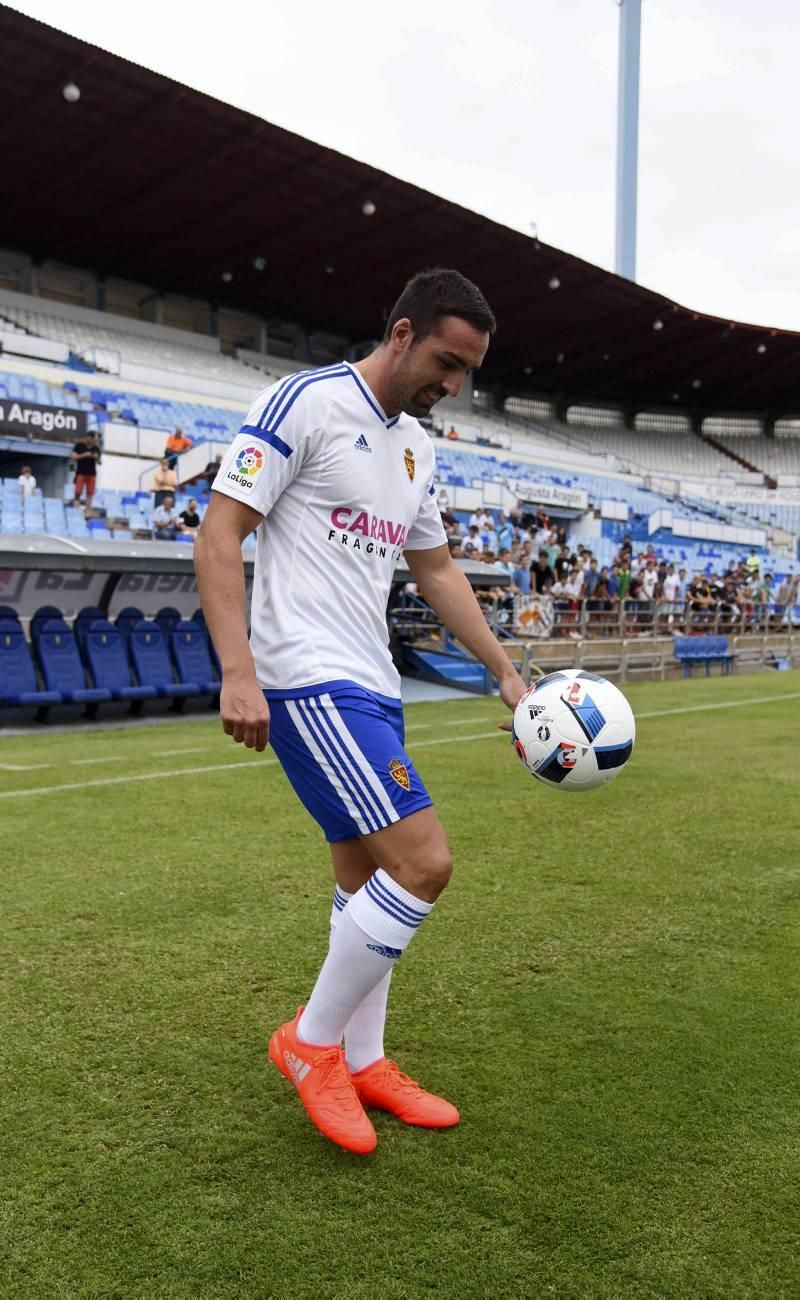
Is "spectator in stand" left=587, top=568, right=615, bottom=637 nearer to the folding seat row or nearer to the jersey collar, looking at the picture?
the folding seat row

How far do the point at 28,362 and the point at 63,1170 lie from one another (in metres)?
24.0

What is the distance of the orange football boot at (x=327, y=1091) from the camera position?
8.45 ft

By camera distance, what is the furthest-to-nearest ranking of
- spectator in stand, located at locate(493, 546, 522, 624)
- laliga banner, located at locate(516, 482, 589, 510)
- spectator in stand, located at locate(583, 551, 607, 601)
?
1. laliga banner, located at locate(516, 482, 589, 510)
2. spectator in stand, located at locate(583, 551, 607, 601)
3. spectator in stand, located at locate(493, 546, 522, 624)

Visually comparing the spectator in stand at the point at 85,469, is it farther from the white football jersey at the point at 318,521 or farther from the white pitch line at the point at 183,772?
the white football jersey at the point at 318,521

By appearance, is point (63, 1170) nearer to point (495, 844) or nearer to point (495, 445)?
point (495, 844)

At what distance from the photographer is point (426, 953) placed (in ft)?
13.4

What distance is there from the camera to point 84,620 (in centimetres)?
1219

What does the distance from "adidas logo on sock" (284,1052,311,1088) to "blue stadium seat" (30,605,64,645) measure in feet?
31.8

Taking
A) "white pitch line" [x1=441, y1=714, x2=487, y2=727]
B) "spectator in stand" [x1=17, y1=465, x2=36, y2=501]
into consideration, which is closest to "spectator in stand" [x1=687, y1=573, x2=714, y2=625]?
"white pitch line" [x1=441, y1=714, x2=487, y2=727]

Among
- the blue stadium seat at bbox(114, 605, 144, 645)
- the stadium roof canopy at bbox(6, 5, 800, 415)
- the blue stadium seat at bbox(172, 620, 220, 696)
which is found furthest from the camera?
the stadium roof canopy at bbox(6, 5, 800, 415)

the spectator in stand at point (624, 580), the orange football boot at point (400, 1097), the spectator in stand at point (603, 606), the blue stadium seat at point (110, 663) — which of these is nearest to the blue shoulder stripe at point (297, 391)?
the orange football boot at point (400, 1097)

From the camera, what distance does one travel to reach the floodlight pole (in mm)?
41531

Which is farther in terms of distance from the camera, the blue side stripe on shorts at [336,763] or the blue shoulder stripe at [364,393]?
the blue shoulder stripe at [364,393]

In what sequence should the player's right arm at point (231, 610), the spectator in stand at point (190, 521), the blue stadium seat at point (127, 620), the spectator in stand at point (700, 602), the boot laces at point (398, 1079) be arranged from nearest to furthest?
the player's right arm at point (231, 610) → the boot laces at point (398, 1079) → the blue stadium seat at point (127, 620) → the spectator in stand at point (190, 521) → the spectator in stand at point (700, 602)
